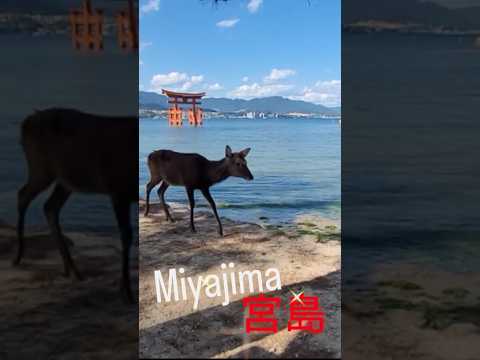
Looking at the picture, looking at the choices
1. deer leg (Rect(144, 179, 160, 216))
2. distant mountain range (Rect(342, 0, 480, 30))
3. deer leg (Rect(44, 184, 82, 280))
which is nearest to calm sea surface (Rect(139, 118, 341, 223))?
deer leg (Rect(144, 179, 160, 216))

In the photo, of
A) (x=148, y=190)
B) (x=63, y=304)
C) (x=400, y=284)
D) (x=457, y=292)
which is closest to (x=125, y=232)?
(x=148, y=190)

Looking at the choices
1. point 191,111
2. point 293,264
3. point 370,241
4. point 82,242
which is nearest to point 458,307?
point 370,241

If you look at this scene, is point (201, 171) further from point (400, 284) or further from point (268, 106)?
point (400, 284)

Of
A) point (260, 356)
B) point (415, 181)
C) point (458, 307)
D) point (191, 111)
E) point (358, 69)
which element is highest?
point (358, 69)

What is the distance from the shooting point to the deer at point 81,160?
1.95 m

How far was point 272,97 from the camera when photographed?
211 centimetres

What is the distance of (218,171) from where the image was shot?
2.03 meters

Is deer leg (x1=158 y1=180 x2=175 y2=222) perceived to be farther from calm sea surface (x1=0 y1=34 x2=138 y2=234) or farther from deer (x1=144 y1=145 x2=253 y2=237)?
calm sea surface (x1=0 y1=34 x2=138 y2=234)

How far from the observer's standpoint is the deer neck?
2021 millimetres

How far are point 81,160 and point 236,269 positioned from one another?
2.71 ft

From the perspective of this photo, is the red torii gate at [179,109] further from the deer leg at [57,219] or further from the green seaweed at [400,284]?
the green seaweed at [400,284]

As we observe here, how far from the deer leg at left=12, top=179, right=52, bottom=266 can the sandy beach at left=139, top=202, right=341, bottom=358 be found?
45 centimetres

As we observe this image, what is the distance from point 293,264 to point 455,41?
1.26 meters

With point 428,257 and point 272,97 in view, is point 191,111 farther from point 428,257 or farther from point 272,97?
point 428,257
